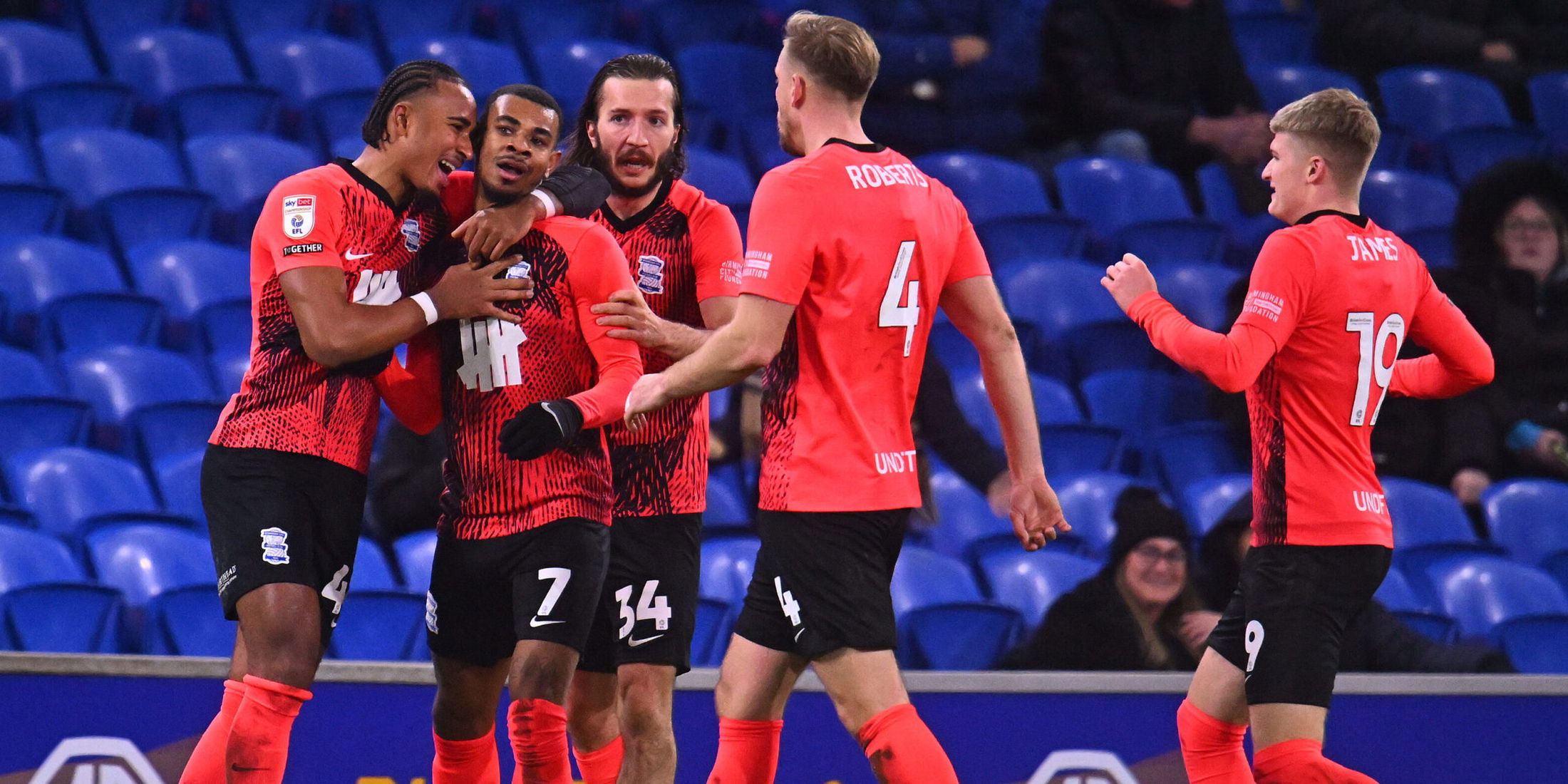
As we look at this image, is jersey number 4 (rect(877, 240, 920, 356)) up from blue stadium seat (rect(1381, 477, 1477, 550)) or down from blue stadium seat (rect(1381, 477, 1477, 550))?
up

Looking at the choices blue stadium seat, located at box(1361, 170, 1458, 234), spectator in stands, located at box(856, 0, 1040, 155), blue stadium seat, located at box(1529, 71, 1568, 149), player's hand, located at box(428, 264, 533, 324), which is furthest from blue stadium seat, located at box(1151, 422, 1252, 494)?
player's hand, located at box(428, 264, 533, 324)

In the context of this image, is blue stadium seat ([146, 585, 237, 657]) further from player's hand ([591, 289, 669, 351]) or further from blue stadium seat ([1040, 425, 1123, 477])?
blue stadium seat ([1040, 425, 1123, 477])

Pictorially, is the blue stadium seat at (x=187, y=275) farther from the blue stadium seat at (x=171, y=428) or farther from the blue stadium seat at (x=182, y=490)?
the blue stadium seat at (x=182, y=490)

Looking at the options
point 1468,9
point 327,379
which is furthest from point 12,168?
point 1468,9

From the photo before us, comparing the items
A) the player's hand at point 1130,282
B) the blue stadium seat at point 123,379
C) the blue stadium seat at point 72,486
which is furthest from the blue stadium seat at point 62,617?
the player's hand at point 1130,282

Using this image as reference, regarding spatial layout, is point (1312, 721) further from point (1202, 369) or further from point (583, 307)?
point (583, 307)

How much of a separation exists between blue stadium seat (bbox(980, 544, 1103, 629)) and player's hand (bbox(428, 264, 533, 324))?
9.17ft

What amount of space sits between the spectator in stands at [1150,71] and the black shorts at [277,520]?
248 inches

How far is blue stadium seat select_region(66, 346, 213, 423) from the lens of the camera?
6.69 meters

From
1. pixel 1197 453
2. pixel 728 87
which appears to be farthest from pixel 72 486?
pixel 1197 453

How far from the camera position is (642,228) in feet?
14.8

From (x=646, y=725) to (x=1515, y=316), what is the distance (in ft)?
16.7

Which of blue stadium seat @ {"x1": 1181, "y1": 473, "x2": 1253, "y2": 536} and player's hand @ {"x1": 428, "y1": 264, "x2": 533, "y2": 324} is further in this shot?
blue stadium seat @ {"x1": 1181, "y1": 473, "x2": 1253, "y2": 536}

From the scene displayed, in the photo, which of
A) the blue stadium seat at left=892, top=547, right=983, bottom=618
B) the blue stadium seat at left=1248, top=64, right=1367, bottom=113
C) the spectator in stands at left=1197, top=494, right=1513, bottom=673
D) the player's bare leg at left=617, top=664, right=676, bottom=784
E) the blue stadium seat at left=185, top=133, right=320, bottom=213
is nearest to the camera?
the player's bare leg at left=617, top=664, right=676, bottom=784
